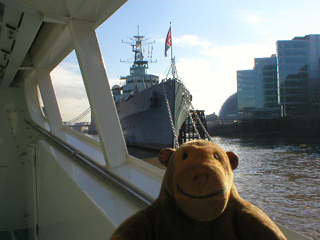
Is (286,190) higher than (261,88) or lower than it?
lower

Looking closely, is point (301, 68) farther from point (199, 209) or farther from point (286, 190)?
point (199, 209)

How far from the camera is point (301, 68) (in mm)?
37969

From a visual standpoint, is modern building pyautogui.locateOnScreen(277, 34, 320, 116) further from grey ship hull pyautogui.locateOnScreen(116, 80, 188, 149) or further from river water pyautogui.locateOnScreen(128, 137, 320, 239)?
grey ship hull pyautogui.locateOnScreen(116, 80, 188, 149)

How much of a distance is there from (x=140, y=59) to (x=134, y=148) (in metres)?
8.88

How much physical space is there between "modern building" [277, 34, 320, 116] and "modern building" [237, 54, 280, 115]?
499 centimetres

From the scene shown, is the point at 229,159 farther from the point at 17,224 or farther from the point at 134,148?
the point at 134,148

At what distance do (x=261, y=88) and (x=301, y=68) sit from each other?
7.68 metres

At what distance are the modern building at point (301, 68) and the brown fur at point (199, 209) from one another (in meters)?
41.8

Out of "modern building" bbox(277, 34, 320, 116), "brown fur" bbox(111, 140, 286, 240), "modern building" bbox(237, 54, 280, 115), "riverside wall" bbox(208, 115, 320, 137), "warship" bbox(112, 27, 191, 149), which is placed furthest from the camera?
"modern building" bbox(237, 54, 280, 115)

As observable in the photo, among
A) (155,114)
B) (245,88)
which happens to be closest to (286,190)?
(155,114)

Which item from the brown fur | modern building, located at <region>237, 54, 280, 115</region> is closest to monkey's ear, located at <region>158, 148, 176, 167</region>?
the brown fur

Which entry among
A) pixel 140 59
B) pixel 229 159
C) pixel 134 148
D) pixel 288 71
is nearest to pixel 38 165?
pixel 229 159

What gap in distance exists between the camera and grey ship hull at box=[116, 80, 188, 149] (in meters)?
14.0

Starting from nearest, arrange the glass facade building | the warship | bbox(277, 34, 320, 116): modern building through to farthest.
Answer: the warship < bbox(277, 34, 320, 116): modern building < the glass facade building
